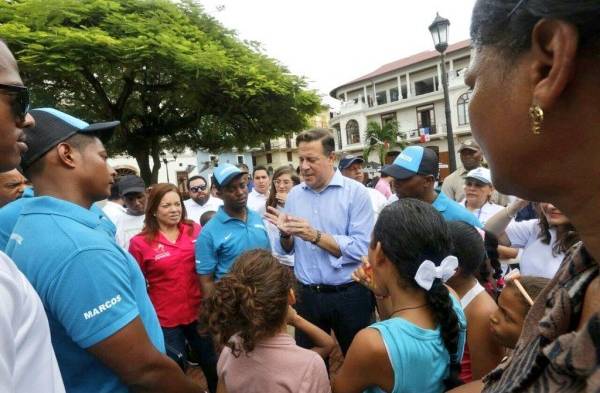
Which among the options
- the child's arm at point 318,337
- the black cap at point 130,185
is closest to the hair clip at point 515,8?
the child's arm at point 318,337

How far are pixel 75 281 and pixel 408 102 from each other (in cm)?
4072

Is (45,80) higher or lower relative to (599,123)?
higher

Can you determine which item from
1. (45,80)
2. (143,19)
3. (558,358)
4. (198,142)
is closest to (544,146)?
(558,358)

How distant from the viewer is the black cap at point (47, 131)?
180 cm

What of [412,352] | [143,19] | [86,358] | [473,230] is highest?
[143,19]

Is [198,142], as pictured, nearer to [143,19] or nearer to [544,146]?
[143,19]

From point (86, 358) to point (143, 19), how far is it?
10458 millimetres

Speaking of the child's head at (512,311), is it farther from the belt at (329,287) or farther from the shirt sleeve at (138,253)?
the shirt sleeve at (138,253)

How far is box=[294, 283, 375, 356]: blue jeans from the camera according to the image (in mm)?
3322

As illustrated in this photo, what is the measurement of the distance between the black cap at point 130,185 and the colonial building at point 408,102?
33.0m

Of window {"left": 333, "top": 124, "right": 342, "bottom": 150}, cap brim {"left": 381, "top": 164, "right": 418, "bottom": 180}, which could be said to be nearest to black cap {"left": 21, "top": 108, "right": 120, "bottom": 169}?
cap brim {"left": 381, "top": 164, "right": 418, "bottom": 180}

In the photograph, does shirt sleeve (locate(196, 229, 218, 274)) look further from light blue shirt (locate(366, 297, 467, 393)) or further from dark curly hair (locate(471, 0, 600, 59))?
dark curly hair (locate(471, 0, 600, 59))

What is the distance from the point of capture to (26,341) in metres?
1.06

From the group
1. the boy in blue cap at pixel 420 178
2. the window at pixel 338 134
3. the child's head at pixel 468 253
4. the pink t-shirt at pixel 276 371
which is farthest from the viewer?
the window at pixel 338 134
